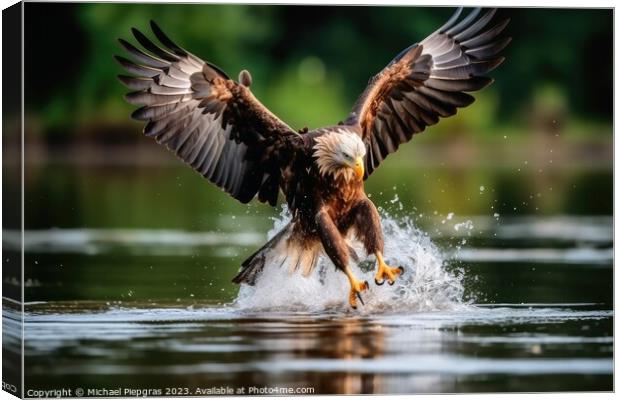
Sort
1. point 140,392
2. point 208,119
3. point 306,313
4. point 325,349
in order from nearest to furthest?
point 140,392
point 325,349
point 306,313
point 208,119

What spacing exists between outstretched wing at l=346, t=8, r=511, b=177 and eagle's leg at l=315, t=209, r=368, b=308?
0.79 metres

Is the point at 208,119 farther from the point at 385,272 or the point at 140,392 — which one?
the point at 140,392

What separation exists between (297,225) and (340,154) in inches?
29.5

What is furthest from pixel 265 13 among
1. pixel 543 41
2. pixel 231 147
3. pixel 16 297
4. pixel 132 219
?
pixel 132 219

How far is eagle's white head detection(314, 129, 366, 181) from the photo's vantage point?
11.9 meters

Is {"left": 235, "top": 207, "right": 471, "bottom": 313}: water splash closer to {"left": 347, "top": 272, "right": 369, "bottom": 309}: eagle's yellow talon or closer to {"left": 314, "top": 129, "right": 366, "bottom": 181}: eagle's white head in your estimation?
{"left": 347, "top": 272, "right": 369, "bottom": 309}: eagle's yellow talon

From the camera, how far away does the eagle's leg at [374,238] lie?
38.6ft

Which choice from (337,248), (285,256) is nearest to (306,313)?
(337,248)

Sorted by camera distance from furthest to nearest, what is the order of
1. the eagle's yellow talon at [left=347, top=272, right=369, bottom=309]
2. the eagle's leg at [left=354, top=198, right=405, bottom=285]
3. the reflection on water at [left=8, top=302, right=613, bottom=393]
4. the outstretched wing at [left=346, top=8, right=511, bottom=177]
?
the outstretched wing at [left=346, top=8, right=511, bottom=177]
the eagle's leg at [left=354, top=198, right=405, bottom=285]
the eagle's yellow talon at [left=347, top=272, right=369, bottom=309]
the reflection on water at [left=8, top=302, right=613, bottom=393]

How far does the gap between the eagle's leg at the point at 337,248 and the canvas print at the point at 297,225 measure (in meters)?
0.03

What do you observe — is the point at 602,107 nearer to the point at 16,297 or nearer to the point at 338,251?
the point at 338,251

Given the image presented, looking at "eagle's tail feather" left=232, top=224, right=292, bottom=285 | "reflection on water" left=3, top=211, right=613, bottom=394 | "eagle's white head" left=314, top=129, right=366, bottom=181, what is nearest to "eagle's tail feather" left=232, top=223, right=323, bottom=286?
"eagle's tail feather" left=232, top=224, right=292, bottom=285

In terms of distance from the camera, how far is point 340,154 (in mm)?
11891

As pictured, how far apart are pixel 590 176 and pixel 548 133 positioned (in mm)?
804
